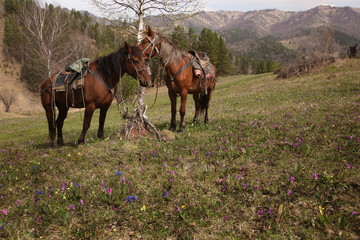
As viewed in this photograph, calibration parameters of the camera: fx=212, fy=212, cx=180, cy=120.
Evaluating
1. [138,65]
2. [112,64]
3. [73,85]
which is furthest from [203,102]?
[73,85]

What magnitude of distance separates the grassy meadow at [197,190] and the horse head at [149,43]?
3307 millimetres

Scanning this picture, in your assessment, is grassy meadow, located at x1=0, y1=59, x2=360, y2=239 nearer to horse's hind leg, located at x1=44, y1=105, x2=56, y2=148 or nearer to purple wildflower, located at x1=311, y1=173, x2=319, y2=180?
purple wildflower, located at x1=311, y1=173, x2=319, y2=180

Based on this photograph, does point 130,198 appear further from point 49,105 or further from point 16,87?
point 16,87

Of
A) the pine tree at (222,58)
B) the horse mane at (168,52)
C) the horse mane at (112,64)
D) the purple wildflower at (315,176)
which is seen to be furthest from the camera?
the pine tree at (222,58)

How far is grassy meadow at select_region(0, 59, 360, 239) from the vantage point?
132 inches

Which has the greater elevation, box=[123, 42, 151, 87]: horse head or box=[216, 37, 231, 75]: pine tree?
Answer: box=[216, 37, 231, 75]: pine tree

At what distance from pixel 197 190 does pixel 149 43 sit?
17.9 feet

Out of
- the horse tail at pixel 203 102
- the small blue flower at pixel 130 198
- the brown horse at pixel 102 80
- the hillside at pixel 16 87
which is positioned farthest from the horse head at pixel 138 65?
the hillside at pixel 16 87

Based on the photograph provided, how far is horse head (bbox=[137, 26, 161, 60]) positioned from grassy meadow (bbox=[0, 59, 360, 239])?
331cm

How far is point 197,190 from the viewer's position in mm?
4332

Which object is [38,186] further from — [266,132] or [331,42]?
[331,42]

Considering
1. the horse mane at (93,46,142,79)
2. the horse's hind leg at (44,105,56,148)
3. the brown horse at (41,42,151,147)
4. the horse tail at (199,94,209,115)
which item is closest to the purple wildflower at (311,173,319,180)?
the brown horse at (41,42,151,147)

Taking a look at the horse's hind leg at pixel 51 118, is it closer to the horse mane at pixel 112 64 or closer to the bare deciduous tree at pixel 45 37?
the horse mane at pixel 112 64

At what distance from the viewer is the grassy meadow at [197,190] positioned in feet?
11.0
